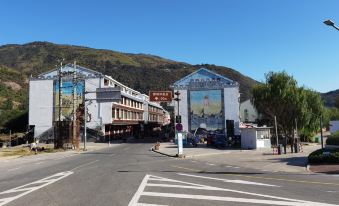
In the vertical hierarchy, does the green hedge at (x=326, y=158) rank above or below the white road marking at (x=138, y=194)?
above

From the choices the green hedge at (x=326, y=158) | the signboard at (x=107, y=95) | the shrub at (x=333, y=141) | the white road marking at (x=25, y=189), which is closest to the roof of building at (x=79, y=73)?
the signboard at (x=107, y=95)

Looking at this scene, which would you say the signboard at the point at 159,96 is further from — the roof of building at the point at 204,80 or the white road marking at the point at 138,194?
the white road marking at the point at 138,194

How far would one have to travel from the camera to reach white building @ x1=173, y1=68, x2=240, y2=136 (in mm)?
70312

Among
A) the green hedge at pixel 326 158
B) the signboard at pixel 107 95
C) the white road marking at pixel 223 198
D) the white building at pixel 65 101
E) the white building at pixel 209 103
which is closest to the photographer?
the white road marking at pixel 223 198

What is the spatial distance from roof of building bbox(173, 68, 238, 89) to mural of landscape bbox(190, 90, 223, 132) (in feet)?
4.87

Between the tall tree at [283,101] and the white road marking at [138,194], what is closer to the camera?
the white road marking at [138,194]

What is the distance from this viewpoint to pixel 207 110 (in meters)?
71.6

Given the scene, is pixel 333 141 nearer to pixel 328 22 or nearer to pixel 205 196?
pixel 328 22

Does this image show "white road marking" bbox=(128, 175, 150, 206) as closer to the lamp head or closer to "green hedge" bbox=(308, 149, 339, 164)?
the lamp head

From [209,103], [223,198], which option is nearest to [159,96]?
[209,103]

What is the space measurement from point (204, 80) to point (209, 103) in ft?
14.0

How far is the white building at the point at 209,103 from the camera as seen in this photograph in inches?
2768

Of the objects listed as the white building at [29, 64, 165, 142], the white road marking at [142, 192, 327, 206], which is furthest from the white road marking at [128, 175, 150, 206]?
the white building at [29, 64, 165, 142]

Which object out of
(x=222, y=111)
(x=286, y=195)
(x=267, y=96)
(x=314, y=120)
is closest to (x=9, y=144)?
(x=222, y=111)
